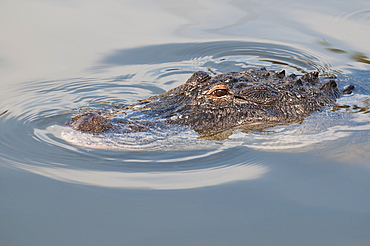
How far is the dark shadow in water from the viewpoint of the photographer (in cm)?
822

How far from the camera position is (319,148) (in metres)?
5.07

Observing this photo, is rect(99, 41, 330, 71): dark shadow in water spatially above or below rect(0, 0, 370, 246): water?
above

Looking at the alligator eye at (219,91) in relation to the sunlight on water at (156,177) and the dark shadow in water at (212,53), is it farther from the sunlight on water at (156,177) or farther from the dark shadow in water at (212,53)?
the dark shadow in water at (212,53)

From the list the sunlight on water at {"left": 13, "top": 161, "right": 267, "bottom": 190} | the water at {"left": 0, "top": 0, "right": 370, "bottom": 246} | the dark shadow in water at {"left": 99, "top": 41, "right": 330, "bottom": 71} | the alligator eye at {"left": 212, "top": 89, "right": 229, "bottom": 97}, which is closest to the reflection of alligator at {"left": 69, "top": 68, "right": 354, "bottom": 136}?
the alligator eye at {"left": 212, "top": 89, "right": 229, "bottom": 97}

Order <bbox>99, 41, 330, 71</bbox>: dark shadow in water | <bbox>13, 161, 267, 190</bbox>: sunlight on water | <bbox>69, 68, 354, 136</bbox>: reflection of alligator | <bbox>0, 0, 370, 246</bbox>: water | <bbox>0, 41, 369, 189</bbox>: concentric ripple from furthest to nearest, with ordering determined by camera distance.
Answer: <bbox>99, 41, 330, 71</bbox>: dark shadow in water → <bbox>69, 68, 354, 136</bbox>: reflection of alligator → <bbox>0, 41, 369, 189</bbox>: concentric ripple → <bbox>13, 161, 267, 190</bbox>: sunlight on water → <bbox>0, 0, 370, 246</bbox>: water

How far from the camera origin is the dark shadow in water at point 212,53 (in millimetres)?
8219

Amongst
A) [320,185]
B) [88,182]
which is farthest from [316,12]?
[88,182]

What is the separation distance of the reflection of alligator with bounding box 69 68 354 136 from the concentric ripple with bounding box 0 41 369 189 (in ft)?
0.77

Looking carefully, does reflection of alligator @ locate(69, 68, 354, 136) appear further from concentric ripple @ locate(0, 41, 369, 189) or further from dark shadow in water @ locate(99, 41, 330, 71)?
dark shadow in water @ locate(99, 41, 330, 71)

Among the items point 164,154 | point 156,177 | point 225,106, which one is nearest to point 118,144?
point 164,154

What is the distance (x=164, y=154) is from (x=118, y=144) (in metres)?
0.51

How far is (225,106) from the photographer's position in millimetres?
5605

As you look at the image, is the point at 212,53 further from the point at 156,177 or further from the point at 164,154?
the point at 156,177

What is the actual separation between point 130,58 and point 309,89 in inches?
139
